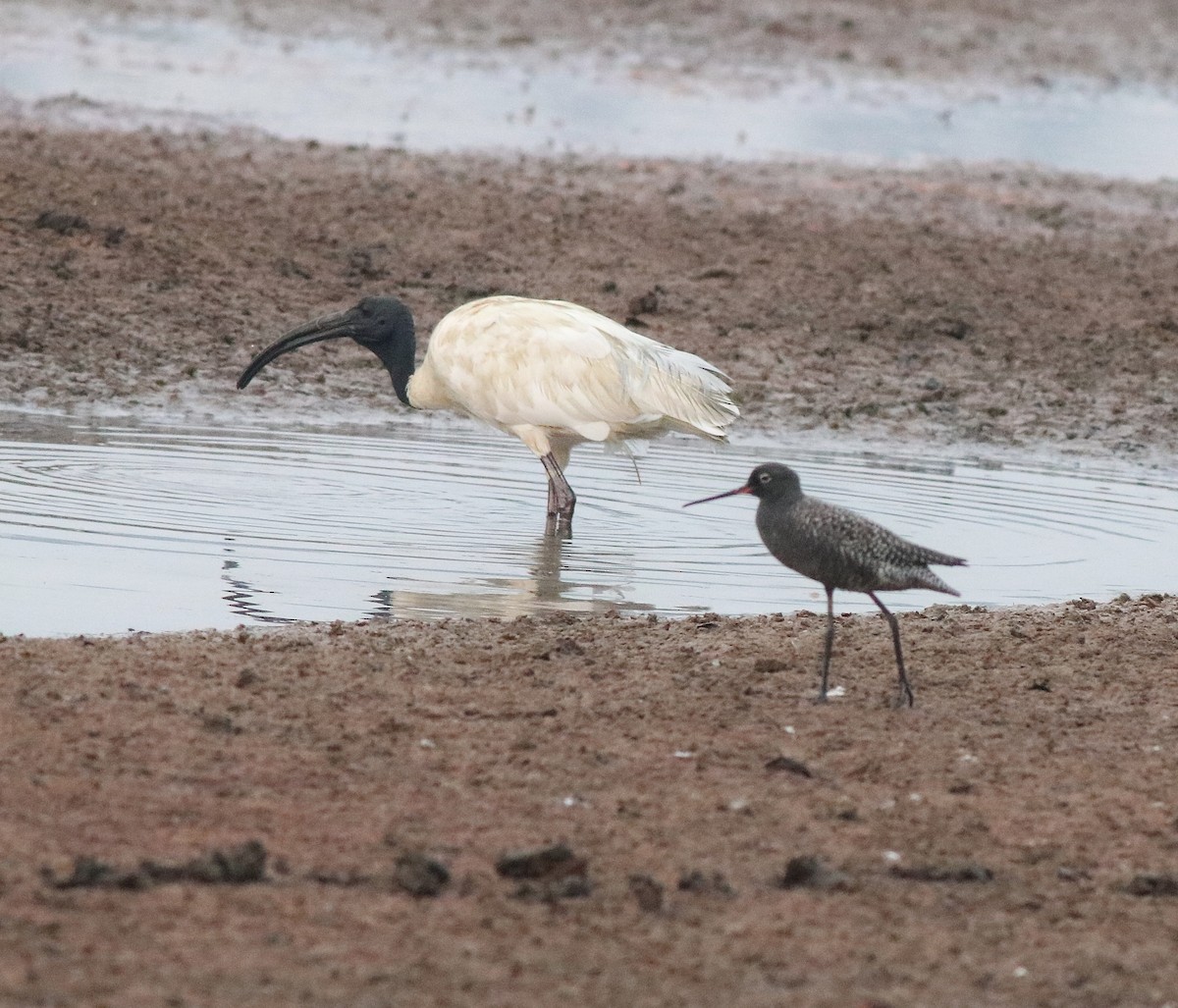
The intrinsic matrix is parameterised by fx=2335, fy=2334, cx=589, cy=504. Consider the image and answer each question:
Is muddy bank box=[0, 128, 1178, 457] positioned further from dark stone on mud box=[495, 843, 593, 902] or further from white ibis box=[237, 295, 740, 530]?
dark stone on mud box=[495, 843, 593, 902]

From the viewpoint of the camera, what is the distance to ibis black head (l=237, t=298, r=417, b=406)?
1192 centimetres

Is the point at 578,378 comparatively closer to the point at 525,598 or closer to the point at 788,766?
the point at 525,598

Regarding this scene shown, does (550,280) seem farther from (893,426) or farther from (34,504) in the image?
(34,504)

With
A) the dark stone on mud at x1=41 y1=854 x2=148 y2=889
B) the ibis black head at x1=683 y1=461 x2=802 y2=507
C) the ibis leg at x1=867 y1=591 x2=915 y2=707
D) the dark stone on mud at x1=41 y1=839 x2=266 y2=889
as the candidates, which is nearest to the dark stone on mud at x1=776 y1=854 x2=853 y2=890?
the dark stone on mud at x1=41 y1=839 x2=266 y2=889

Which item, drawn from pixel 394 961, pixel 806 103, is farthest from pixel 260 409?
pixel 806 103

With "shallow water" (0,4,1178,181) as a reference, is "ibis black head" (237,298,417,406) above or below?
below

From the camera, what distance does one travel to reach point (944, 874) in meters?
5.22

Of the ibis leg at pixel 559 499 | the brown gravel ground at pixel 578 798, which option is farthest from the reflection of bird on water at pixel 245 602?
the ibis leg at pixel 559 499

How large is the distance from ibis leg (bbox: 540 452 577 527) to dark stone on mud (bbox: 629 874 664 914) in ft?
17.6

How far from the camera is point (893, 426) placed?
13484mm

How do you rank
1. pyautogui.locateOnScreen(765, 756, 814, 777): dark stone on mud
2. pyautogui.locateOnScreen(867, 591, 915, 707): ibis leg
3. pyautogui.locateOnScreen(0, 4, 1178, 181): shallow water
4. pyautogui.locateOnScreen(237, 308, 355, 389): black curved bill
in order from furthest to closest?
1. pyautogui.locateOnScreen(0, 4, 1178, 181): shallow water
2. pyautogui.locateOnScreen(237, 308, 355, 389): black curved bill
3. pyautogui.locateOnScreen(867, 591, 915, 707): ibis leg
4. pyautogui.locateOnScreen(765, 756, 814, 777): dark stone on mud

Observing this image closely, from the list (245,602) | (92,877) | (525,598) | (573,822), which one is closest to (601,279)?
(525,598)

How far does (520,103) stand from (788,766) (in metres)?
18.0

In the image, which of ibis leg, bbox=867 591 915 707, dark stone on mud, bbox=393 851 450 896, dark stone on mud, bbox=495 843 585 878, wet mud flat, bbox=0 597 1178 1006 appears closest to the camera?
wet mud flat, bbox=0 597 1178 1006
